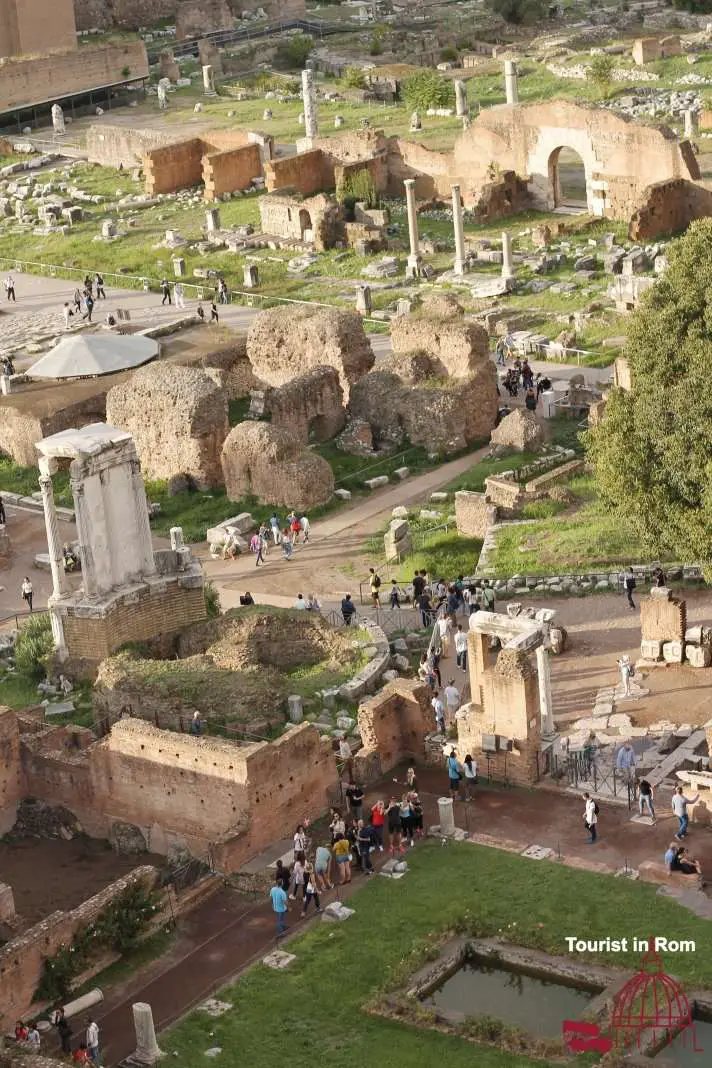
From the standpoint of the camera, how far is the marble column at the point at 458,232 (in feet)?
213

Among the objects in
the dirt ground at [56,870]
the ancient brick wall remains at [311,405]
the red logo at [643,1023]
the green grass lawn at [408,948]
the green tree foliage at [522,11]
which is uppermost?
the green tree foliage at [522,11]

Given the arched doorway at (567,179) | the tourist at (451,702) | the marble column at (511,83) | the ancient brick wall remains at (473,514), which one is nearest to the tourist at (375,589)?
the ancient brick wall remains at (473,514)

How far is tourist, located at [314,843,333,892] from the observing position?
106 ft

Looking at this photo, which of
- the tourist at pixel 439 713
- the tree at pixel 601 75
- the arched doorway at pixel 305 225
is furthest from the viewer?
the tree at pixel 601 75

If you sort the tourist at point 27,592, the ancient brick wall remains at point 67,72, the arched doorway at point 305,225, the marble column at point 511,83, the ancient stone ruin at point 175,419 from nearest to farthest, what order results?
the tourist at point 27,592 → the ancient stone ruin at point 175,419 → the arched doorway at point 305,225 → the marble column at point 511,83 → the ancient brick wall remains at point 67,72

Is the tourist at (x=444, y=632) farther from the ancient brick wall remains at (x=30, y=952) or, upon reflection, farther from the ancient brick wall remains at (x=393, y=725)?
the ancient brick wall remains at (x=30, y=952)

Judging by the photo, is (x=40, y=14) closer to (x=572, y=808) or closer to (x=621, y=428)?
(x=621, y=428)

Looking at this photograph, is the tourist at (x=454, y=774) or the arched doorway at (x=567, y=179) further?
the arched doorway at (x=567, y=179)

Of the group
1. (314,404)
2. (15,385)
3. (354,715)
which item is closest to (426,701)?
(354,715)

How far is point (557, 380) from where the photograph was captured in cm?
5572

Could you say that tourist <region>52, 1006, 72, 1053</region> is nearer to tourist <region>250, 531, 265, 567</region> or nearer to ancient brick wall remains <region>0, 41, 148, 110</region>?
tourist <region>250, 531, 265, 567</region>

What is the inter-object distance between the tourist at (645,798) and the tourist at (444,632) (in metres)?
7.65

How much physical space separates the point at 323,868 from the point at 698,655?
926cm

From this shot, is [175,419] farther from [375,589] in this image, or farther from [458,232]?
[458,232]
